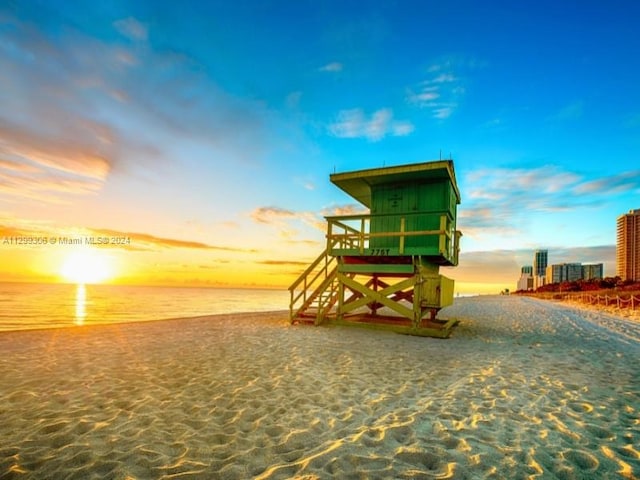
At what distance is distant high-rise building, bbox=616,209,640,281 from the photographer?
8763cm

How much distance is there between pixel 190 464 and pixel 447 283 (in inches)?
406

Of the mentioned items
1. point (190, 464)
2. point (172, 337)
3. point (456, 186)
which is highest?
point (456, 186)

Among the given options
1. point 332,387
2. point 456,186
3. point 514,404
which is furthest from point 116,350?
point 456,186

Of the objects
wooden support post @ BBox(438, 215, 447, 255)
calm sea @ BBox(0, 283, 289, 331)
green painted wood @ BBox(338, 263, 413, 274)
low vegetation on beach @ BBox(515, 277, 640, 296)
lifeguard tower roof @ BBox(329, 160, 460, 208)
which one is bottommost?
calm sea @ BBox(0, 283, 289, 331)

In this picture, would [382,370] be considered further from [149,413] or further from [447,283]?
[447,283]

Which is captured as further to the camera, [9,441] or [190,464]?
[9,441]

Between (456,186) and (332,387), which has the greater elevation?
(456,186)

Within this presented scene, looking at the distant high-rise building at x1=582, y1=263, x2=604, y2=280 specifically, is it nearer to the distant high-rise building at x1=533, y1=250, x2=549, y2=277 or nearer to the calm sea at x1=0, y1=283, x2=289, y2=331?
the distant high-rise building at x1=533, y1=250, x2=549, y2=277

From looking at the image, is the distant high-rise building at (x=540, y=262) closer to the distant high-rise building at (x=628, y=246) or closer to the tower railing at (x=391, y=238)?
the distant high-rise building at (x=628, y=246)

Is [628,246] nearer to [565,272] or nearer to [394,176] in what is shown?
[565,272]

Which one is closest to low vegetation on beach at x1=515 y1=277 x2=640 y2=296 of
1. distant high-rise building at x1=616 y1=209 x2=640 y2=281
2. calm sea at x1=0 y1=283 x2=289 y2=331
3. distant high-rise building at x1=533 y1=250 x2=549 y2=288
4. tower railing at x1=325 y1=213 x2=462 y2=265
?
distant high-rise building at x1=616 y1=209 x2=640 y2=281

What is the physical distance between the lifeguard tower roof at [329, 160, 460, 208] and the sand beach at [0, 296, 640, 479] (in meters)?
5.99

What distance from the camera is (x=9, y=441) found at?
12.1 feet

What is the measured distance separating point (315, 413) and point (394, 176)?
944cm
